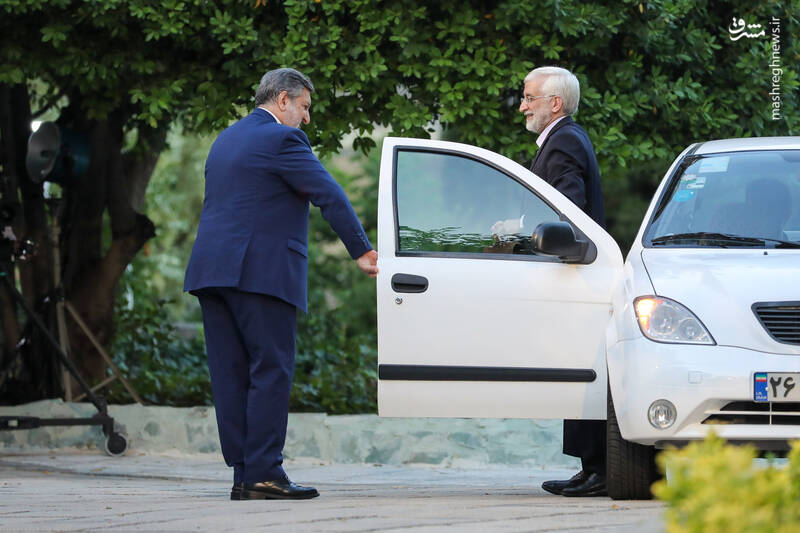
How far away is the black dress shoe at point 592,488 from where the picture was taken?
575 centimetres

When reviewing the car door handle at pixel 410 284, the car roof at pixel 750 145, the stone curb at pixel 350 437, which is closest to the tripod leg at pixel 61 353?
the stone curb at pixel 350 437

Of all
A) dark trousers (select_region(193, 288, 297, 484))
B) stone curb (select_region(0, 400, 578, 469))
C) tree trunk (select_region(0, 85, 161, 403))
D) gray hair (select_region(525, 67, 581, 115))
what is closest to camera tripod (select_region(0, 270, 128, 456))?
stone curb (select_region(0, 400, 578, 469))

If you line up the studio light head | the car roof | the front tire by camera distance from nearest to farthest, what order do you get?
the front tire, the car roof, the studio light head

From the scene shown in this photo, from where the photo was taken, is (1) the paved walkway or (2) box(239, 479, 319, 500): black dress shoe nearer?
(1) the paved walkway

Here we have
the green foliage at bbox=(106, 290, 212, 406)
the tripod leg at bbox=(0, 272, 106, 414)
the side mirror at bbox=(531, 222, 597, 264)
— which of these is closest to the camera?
the side mirror at bbox=(531, 222, 597, 264)

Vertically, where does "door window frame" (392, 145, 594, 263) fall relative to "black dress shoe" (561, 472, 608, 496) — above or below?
above

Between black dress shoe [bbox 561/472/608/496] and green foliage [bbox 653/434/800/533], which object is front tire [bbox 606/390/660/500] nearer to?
black dress shoe [bbox 561/472/608/496]

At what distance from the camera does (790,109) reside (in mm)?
8211

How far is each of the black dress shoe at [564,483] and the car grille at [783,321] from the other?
1517 mm

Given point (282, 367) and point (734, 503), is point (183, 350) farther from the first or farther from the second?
point (734, 503)

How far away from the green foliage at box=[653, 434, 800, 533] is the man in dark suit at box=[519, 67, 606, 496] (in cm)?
331

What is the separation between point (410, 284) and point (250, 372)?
0.82 metres
